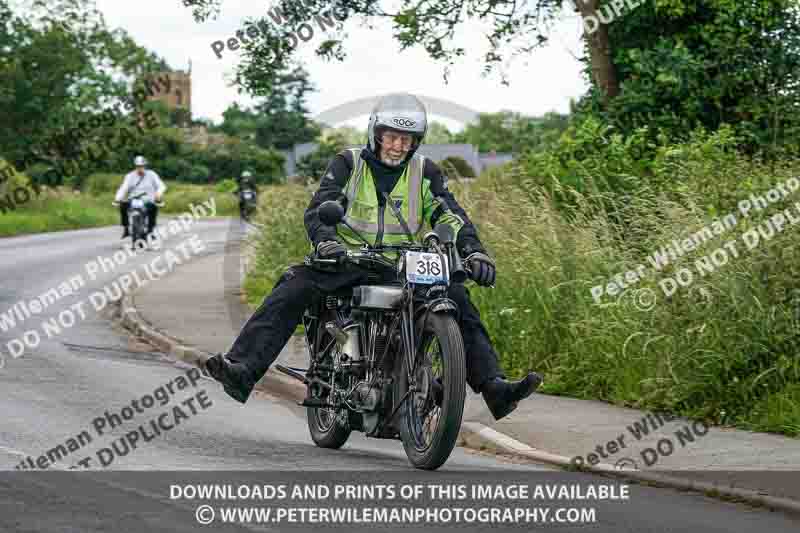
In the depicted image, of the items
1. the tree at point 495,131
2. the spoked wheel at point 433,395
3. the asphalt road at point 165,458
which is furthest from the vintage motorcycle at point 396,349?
the tree at point 495,131

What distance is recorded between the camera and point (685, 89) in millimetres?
18328

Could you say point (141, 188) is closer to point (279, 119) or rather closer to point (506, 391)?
point (506, 391)

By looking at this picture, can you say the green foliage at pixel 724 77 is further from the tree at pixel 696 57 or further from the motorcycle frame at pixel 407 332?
the motorcycle frame at pixel 407 332

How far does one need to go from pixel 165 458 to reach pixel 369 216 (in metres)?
1.89

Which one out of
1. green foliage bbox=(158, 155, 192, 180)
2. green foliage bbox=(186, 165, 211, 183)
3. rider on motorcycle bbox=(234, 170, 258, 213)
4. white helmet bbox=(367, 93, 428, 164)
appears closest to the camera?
white helmet bbox=(367, 93, 428, 164)

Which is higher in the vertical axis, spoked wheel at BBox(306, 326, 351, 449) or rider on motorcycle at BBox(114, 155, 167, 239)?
rider on motorcycle at BBox(114, 155, 167, 239)

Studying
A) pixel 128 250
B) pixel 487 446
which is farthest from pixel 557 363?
pixel 128 250

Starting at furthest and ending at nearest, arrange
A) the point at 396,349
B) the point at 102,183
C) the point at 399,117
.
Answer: the point at 102,183 < the point at 399,117 < the point at 396,349

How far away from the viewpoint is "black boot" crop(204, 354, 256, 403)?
8.80 meters

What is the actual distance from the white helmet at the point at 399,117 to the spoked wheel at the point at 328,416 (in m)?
1.28

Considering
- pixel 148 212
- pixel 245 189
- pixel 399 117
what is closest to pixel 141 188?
pixel 148 212

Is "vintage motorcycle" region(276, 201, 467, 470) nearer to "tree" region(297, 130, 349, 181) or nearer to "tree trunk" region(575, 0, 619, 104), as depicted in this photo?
"tree trunk" region(575, 0, 619, 104)

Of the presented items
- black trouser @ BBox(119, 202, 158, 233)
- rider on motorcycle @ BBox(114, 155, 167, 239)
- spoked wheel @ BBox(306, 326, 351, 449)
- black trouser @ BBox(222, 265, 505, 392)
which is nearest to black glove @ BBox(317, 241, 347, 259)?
black trouser @ BBox(222, 265, 505, 392)

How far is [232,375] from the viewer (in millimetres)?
8797
